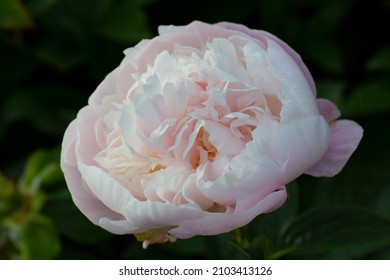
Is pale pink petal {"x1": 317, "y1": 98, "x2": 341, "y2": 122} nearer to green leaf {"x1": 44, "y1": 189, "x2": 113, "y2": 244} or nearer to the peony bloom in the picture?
the peony bloom

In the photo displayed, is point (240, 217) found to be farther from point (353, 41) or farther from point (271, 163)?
point (353, 41)

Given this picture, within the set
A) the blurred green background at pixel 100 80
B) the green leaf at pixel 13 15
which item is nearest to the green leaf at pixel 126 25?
the blurred green background at pixel 100 80

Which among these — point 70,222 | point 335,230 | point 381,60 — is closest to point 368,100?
point 381,60

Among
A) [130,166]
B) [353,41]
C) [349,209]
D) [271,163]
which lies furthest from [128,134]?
Answer: [353,41]

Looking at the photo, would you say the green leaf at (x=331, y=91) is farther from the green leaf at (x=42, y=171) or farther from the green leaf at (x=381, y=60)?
the green leaf at (x=42, y=171)

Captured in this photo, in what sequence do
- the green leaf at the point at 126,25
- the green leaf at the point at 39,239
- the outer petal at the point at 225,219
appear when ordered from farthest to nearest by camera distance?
the green leaf at the point at 126,25, the green leaf at the point at 39,239, the outer petal at the point at 225,219

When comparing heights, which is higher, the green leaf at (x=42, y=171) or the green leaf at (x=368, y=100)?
the green leaf at (x=368, y=100)

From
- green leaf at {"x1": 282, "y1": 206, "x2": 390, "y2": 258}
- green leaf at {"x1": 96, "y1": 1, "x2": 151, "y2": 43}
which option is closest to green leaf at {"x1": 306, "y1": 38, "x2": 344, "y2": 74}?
green leaf at {"x1": 96, "y1": 1, "x2": 151, "y2": 43}
